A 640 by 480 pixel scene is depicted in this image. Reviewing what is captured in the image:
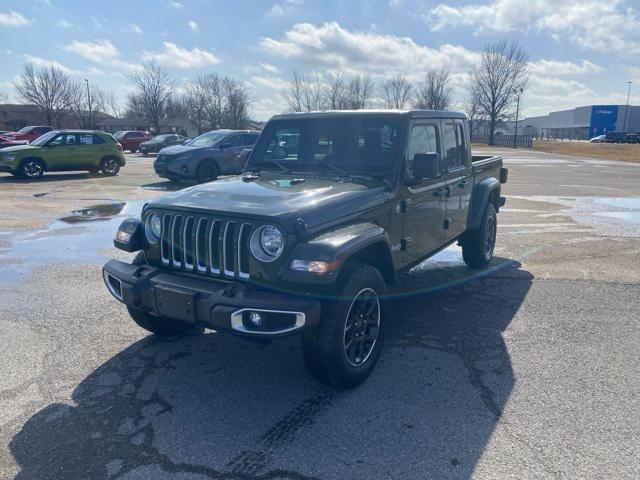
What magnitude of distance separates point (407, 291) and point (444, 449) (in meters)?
2.95

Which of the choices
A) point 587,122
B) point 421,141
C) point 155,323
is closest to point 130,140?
point 155,323

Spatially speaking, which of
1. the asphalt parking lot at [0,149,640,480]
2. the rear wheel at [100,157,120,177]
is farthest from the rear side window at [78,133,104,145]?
the asphalt parking lot at [0,149,640,480]

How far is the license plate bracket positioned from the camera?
3.23 metres

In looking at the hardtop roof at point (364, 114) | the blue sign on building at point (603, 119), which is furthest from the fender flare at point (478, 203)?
the blue sign on building at point (603, 119)

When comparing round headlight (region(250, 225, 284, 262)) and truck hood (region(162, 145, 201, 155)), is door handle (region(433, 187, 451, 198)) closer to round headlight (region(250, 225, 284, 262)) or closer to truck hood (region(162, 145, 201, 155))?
round headlight (region(250, 225, 284, 262))

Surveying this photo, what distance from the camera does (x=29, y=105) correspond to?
59.0m

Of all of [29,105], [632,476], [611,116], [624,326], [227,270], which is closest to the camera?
[632,476]

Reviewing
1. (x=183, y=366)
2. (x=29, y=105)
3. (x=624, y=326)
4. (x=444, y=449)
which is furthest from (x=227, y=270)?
(x=29, y=105)

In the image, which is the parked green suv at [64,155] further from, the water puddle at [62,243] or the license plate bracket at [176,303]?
the license plate bracket at [176,303]

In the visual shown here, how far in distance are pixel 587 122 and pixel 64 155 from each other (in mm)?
128004

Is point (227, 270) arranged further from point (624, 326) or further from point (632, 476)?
point (624, 326)

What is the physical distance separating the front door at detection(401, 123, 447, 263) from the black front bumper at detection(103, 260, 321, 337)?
1597 millimetres

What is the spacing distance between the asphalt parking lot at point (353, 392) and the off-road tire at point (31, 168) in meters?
12.3

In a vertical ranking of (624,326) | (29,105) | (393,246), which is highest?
(29,105)
